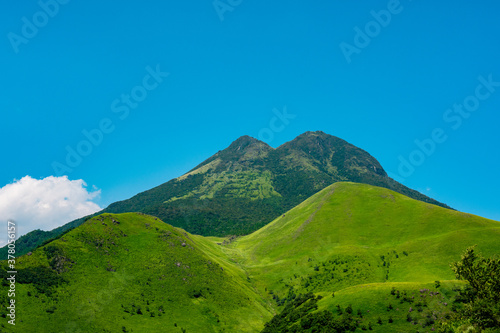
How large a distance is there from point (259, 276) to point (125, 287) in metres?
60.2

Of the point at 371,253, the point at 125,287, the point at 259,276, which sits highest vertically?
the point at 125,287

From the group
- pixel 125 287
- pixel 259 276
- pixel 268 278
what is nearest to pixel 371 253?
pixel 268 278

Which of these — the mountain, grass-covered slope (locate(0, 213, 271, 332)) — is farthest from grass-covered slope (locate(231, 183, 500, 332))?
grass-covered slope (locate(0, 213, 271, 332))

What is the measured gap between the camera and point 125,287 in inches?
3196

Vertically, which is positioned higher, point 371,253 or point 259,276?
point 259,276

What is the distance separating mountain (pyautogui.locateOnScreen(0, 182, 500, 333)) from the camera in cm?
5709

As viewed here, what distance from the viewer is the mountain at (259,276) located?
5709 cm

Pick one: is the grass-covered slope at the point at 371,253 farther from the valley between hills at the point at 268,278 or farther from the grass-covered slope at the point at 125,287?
the grass-covered slope at the point at 125,287

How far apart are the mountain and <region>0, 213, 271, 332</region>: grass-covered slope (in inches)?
11.8

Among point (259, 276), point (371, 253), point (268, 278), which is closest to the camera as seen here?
point (371, 253)

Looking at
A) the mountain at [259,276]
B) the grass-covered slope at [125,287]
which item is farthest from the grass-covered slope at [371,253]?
the grass-covered slope at [125,287]

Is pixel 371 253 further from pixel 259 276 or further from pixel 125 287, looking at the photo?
pixel 125 287

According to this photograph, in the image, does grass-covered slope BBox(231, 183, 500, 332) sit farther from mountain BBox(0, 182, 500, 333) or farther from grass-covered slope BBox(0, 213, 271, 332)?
grass-covered slope BBox(0, 213, 271, 332)

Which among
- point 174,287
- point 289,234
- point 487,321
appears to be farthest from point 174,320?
point 289,234
